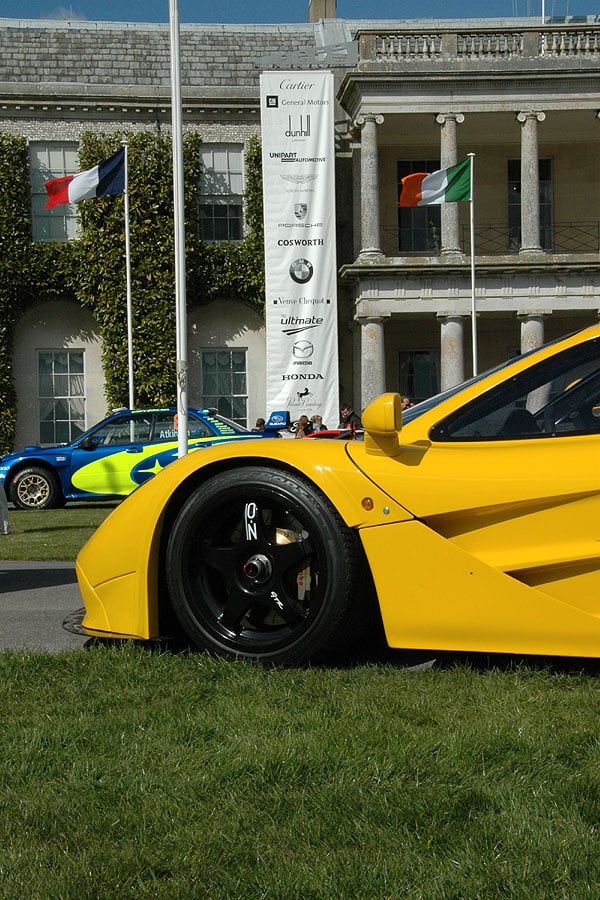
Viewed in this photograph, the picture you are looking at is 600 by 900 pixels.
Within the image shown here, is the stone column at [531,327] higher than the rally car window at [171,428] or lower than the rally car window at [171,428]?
higher

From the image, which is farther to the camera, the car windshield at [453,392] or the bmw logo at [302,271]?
the bmw logo at [302,271]

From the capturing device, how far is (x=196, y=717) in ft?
11.0

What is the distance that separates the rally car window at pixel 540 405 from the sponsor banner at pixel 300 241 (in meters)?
22.1

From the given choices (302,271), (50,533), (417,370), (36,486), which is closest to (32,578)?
(50,533)

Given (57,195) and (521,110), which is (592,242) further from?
(57,195)

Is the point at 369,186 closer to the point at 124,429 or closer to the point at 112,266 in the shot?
the point at 112,266

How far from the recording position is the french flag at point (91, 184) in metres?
24.3

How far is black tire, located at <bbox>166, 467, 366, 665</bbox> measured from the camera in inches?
156

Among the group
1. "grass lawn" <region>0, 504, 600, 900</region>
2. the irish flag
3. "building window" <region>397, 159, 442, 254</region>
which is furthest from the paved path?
"building window" <region>397, 159, 442, 254</region>

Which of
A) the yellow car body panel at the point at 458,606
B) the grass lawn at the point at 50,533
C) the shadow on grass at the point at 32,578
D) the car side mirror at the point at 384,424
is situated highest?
the car side mirror at the point at 384,424

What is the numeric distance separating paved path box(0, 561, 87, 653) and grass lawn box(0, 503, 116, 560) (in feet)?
2.67

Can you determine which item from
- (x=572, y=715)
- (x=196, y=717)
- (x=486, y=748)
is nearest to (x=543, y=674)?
(x=572, y=715)

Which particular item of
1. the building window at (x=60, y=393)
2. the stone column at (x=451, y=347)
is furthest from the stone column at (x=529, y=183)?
the building window at (x=60, y=393)

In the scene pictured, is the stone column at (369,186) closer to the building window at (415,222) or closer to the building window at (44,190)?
the building window at (415,222)
